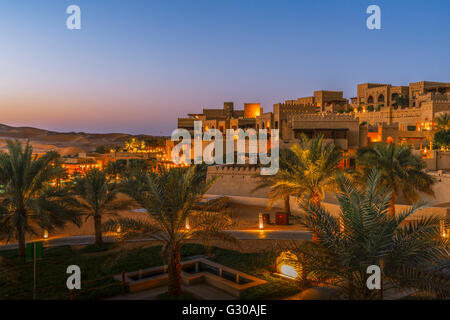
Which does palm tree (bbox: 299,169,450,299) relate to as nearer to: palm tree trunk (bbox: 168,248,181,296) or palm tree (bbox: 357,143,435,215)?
palm tree trunk (bbox: 168,248,181,296)

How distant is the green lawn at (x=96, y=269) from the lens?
8.70m

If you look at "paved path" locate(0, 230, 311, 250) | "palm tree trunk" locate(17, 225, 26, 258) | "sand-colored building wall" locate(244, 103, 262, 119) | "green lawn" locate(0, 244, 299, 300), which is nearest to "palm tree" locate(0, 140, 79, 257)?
"palm tree trunk" locate(17, 225, 26, 258)

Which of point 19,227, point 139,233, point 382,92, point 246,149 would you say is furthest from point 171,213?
point 382,92

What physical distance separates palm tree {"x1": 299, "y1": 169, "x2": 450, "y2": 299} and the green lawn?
1876mm

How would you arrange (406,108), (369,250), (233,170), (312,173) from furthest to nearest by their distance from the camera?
(406,108), (233,170), (312,173), (369,250)

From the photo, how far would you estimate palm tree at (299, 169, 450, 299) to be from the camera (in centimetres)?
631

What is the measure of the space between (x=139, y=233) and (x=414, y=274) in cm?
601

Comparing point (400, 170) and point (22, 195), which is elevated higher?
point (400, 170)

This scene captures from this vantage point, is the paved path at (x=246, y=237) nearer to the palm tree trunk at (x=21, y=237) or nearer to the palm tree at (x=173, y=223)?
the palm tree trunk at (x=21, y=237)

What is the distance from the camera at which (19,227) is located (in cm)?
1210

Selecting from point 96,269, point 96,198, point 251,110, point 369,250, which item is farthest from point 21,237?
point 251,110

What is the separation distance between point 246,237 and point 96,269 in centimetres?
648

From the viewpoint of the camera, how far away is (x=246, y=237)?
15.1 m

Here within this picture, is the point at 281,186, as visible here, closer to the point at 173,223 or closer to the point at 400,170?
the point at 400,170
